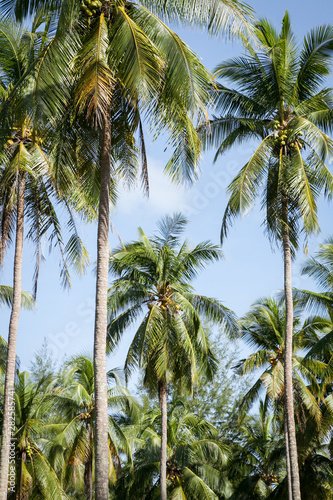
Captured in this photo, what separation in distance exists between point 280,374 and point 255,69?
10703 mm

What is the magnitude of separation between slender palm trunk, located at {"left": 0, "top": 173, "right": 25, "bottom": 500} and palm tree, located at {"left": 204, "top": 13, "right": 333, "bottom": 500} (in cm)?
488

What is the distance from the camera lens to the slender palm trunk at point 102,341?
8.29 metres

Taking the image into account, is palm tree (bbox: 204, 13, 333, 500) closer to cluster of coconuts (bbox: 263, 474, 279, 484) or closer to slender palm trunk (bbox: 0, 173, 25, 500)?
slender palm trunk (bbox: 0, 173, 25, 500)

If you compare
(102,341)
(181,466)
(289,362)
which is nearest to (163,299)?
(289,362)

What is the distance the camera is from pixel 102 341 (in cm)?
910

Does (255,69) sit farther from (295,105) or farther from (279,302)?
(279,302)

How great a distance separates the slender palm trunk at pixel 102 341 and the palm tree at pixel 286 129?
5284mm

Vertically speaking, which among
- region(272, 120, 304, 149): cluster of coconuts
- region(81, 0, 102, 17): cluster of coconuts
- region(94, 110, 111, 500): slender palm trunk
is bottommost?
region(94, 110, 111, 500): slender palm trunk

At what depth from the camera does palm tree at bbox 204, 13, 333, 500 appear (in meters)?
14.6

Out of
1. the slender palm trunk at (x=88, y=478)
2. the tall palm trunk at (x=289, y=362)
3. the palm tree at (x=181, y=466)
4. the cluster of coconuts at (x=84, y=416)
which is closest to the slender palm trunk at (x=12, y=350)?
the tall palm trunk at (x=289, y=362)

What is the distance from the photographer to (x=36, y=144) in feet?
46.8

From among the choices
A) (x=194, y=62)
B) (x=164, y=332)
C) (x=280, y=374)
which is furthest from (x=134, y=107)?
(x=280, y=374)

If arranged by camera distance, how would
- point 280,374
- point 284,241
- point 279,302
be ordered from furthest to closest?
point 279,302, point 280,374, point 284,241

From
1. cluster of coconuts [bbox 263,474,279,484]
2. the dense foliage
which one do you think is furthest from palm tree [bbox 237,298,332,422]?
cluster of coconuts [bbox 263,474,279,484]
